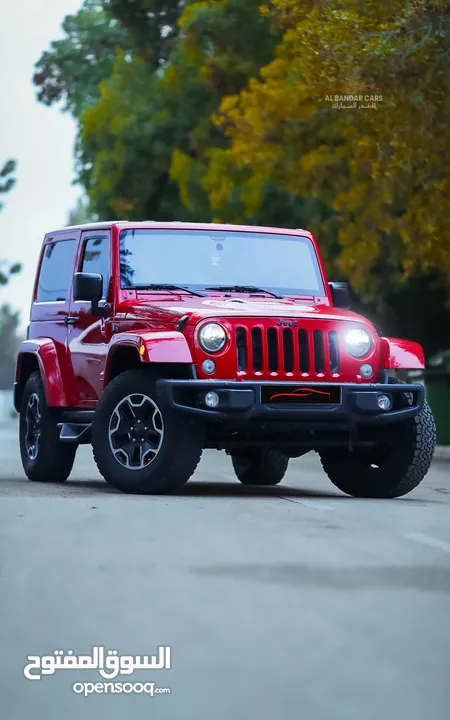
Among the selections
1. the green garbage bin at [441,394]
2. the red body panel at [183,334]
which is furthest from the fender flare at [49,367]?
the green garbage bin at [441,394]

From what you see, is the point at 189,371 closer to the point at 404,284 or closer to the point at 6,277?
the point at 404,284

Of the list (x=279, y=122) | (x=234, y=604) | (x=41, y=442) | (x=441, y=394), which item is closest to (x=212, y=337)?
(x=41, y=442)

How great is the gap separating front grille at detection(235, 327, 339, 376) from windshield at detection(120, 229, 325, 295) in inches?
53.2

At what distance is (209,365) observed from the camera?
47.0 ft

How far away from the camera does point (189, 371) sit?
1438 centimetres

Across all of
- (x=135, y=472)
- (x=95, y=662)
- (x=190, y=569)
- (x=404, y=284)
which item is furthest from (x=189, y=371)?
(x=404, y=284)

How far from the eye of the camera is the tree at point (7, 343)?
18138 cm

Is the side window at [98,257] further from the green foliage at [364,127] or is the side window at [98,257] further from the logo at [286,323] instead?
the green foliage at [364,127]

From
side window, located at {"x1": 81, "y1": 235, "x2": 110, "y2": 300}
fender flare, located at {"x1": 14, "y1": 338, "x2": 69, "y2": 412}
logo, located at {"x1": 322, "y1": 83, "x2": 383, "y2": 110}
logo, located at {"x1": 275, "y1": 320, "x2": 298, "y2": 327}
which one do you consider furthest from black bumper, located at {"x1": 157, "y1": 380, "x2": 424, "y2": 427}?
logo, located at {"x1": 322, "y1": 83, "x2": 383, "y2": 110}

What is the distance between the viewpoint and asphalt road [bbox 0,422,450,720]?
588 cm

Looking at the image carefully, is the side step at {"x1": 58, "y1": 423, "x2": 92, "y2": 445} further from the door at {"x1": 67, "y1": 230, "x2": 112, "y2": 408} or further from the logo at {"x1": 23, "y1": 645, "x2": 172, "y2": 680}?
the logo at {"x1": 23, "y1": 645, "x2": 172, "y2": 680}

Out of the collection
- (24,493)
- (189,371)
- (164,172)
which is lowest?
(24,493)

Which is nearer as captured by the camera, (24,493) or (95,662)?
(95,662)

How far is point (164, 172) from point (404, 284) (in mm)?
7604
